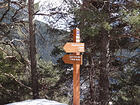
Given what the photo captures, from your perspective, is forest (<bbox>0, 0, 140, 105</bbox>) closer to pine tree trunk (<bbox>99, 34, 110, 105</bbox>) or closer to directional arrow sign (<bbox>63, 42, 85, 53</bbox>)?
pine tree trunk (<bbox>99, 34, 110, 105</bbox>)

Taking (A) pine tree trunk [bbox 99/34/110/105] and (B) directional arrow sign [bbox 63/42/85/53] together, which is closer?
(B) directional arrow sign [bbox 63/42/85/53]

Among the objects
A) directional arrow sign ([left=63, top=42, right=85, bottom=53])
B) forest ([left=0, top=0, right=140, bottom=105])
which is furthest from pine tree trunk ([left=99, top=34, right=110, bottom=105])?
directional arrow sign ([left=63, top=42, right=85, bottom=53])

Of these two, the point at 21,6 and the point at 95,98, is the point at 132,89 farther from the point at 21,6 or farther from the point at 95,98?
the point at 21,6

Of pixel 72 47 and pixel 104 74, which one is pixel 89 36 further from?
pixel 72 47

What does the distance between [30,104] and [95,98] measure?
2.39 meters

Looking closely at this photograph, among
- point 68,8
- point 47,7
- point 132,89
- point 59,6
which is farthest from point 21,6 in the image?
point 132,89

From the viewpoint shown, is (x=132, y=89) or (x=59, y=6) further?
(x=132, y=89)

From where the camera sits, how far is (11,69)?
28.2ft

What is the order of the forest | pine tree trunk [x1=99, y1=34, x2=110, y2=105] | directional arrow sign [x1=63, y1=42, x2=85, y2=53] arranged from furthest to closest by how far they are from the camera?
pine tree trunk [x1=99, y1=34, x2=110, y2=105] → the forest → directional arrow sign [x1=63, y1=42, x2=85, y2=53]

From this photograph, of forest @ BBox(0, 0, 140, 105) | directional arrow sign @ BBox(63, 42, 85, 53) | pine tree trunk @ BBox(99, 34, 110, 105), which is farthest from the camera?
pine tree trunk @ BBox(99, 34, 110, 105)

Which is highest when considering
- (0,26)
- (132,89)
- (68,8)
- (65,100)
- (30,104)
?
(68,8)

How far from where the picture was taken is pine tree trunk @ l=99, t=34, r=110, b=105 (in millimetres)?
6691

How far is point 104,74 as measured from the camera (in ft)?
22.2

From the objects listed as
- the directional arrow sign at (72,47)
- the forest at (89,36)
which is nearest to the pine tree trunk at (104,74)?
the forest at (89,36)
